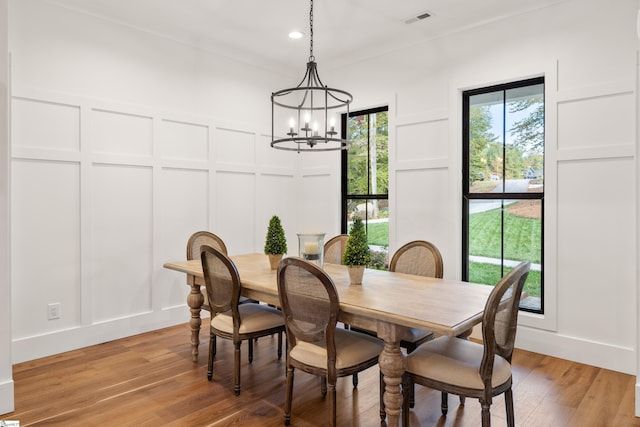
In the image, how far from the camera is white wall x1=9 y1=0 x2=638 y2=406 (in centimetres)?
316

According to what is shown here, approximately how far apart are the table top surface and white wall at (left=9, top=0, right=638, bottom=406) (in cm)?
105

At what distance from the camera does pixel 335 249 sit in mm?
3670

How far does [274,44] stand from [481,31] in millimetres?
2017

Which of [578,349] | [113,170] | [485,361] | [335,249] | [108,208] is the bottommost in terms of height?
[578,349]

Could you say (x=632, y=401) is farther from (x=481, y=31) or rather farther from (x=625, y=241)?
(x=481, y=31)

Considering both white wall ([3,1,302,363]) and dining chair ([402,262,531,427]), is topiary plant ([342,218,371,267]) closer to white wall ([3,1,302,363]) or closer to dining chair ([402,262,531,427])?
dining chair ([402,262,531,427])

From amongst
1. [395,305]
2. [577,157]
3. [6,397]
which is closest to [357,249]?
[395,305]

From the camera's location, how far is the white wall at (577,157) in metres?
3.07

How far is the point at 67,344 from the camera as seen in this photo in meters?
3.46

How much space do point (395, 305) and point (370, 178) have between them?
2.79 metres

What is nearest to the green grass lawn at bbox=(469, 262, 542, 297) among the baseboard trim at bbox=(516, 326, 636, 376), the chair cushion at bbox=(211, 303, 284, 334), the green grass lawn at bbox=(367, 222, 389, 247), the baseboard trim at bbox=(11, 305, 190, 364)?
the baseboard trim at bbox=(516, 326, 636, 376)

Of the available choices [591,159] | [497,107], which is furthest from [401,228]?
[591,159]

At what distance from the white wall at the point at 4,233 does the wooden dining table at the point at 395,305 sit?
4.53 ft

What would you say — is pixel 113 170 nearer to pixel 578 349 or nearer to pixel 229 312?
pixel 229 312
